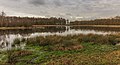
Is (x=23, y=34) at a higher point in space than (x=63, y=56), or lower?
lower

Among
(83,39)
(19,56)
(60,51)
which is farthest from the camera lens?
(83,39)

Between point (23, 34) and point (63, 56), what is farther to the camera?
point (23, 34)

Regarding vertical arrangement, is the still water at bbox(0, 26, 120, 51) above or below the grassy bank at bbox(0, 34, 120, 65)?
below

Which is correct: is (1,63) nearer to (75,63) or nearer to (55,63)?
(55,63)

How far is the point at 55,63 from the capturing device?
51.7 ft

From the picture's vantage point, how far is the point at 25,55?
2078 centimetres

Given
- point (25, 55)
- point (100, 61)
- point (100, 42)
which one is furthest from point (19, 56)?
point (100, 42)

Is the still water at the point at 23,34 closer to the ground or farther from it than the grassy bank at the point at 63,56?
closer to the ground

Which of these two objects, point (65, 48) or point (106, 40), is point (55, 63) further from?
point (106, 40)

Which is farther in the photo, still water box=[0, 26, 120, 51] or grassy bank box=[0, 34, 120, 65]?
still water box=[0, 26, 120, 51]

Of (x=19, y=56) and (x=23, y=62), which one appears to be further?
(x=19, y=56)

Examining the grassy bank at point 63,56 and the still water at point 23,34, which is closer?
the grassy bank at point 63,56

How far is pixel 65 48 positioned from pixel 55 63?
778 cm

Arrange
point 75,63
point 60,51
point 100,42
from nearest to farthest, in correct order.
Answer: point 75,63 < point 60,51 < point 100,42
